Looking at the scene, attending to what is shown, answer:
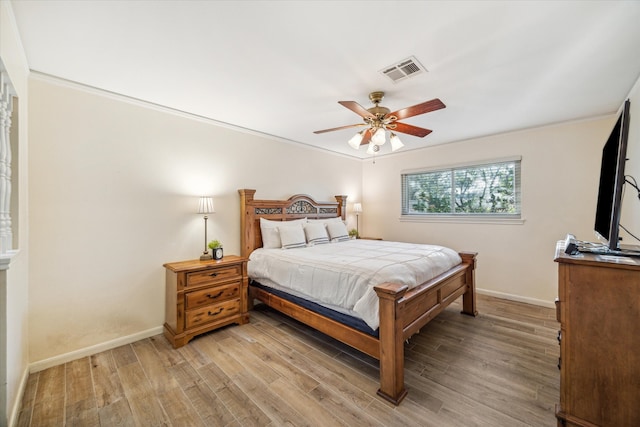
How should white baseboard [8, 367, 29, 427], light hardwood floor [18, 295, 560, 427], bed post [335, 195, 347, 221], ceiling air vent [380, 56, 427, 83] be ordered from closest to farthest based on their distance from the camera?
white baseboard [8, 367, 29, 427] < light hardwood floor [18, 295, 560, 427] < ceiling air vent [380, 56, 427, 83] < bed post [335, 195, 347, 221]

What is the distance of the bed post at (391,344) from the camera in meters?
1.81

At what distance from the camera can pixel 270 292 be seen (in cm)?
314

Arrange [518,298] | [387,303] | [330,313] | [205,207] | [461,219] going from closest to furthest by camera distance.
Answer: [387,303]
[330,313]
[205,207]
[518,298]
[461,219]

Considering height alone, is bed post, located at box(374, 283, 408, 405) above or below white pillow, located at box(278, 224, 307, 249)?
below

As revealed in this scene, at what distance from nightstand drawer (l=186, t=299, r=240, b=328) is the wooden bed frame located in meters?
0.39

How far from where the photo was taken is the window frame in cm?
382

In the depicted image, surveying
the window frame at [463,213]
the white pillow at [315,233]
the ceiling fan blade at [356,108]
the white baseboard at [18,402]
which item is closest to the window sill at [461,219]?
the window frame at [463,213]

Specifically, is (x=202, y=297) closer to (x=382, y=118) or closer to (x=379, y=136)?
(x=379, y=136)

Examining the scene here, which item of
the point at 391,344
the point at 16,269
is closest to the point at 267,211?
the point at 16,269

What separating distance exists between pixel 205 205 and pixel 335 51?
2.18 meters

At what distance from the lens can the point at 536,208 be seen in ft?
11.9

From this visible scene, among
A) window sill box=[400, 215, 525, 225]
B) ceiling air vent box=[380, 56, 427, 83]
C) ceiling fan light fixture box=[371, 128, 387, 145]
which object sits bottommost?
window sill box=[400, 215, 525, 225]

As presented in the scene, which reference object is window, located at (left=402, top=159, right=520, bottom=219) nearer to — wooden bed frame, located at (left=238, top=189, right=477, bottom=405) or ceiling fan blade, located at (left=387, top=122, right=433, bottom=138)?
wooden bed frame, located at (left=238, top=189, right=477, bottom=405)

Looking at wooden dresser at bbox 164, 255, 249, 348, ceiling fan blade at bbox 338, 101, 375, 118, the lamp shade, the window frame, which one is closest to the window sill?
the window frame
